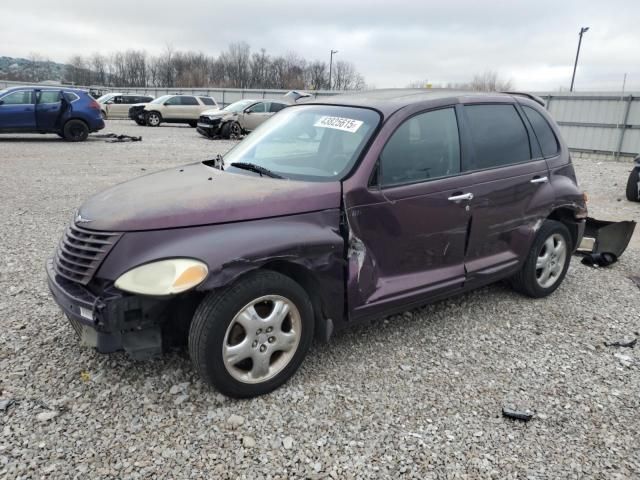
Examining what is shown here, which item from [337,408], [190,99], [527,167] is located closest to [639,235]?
[527,167]

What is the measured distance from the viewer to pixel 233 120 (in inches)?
782

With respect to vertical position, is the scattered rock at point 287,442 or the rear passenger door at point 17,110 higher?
the rear passenger door at point 17,110

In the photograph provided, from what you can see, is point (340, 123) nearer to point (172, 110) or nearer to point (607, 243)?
point (607, 243)

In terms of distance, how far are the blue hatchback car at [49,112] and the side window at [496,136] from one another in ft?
49.7

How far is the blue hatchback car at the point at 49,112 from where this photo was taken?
1505cm

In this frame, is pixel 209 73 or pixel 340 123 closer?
pixel 340 123

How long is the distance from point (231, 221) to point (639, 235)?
6.53m

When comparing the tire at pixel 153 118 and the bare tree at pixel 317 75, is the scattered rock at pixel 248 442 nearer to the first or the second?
the tire at pixel 153 118

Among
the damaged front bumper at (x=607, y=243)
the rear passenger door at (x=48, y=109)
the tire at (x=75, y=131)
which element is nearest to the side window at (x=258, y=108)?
the tire at (x=75, y=131)

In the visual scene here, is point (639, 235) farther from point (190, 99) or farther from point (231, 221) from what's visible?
point (190, 99)

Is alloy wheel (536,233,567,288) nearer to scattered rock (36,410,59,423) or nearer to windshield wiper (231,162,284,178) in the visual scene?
windshield wiper (231,162,284,178)

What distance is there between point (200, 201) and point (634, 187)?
912cm

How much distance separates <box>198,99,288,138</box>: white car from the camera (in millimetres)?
19828

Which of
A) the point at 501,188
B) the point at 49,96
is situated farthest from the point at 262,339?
the point at 49,96
